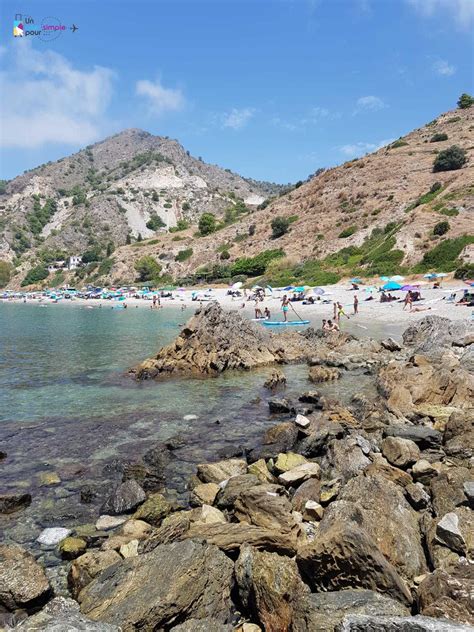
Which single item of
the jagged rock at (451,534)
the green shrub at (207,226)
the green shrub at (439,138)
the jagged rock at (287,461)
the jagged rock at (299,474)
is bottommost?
the jagged rock at (287,461)

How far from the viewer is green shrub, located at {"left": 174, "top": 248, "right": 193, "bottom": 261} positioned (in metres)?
115

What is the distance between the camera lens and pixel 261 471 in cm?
1045

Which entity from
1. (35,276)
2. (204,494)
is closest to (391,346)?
(204,494)

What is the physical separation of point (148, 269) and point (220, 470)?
106836mm

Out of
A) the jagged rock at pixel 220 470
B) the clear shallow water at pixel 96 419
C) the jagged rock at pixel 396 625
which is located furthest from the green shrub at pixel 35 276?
the jagged rock at pixel 396 625

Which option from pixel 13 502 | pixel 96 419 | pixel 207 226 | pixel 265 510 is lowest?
pixel 96 419

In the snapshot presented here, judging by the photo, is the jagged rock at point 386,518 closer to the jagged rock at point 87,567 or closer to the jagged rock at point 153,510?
the jagged rock at point 153,510

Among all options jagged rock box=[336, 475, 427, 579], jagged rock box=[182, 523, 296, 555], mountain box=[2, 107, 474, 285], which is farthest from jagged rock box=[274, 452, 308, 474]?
mountain box=[2, 107, 474, 285]

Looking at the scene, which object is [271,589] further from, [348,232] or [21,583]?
[348,232]

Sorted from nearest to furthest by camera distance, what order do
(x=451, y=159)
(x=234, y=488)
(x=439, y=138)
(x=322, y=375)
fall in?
(x=234, y=488) < (x=322, y=375) < (x=451, y=159) < (x=439, y=138)

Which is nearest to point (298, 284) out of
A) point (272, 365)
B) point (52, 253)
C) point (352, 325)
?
point (352, 325)

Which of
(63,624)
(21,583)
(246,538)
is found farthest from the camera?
→ (246,538)

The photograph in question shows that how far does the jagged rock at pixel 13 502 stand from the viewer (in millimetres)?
9492

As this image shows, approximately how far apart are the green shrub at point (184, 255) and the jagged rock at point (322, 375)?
9559 cm
